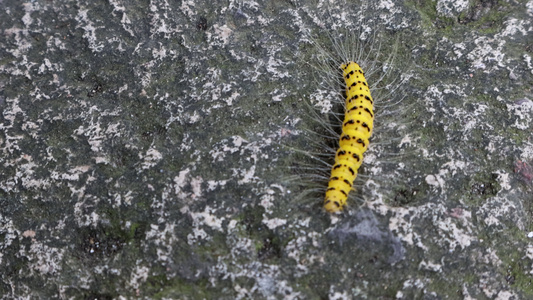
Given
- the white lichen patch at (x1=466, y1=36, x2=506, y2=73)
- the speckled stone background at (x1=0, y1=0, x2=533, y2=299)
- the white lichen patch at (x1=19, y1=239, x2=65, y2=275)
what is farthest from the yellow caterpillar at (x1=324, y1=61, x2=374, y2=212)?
the white lichen patch at (x1=19, y1=239, x2=65, y2=275)

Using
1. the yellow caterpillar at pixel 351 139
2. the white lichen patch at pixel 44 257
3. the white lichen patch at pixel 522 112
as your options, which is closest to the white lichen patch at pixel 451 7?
the white lichen patch at pixel 522 112

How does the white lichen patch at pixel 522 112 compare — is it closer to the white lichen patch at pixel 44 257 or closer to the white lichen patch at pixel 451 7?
the white lichen patch at pixel 451 7

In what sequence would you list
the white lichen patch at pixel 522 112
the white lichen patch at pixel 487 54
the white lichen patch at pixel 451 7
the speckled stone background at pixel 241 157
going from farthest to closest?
the white lichen patch at pixel 451 7, the white lichen patch at pixel 487 54, the white lichen patch at pixel 522 112, the speckled stone background at pixel 241 157

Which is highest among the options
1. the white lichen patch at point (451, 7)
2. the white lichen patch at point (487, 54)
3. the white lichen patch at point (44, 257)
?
the white lichen patch at point (451, 7)

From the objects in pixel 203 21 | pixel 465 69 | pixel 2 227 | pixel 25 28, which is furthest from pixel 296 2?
pixel 2 227

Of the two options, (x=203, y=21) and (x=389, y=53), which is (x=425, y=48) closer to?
(x=389, y=53)

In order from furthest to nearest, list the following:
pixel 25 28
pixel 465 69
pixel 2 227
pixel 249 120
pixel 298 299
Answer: pixel 25 28 < pixel 465 69 < pixel 249 120 < pixel 2 227 < pixel 298 299
